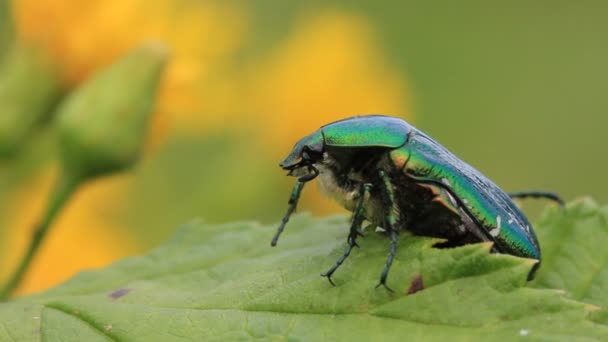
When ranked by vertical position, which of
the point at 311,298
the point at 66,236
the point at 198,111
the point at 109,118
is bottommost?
the point at 66,236

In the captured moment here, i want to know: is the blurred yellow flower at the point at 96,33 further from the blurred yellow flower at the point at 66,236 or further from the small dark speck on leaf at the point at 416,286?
the small dark speck on leaf at the point at 416,286

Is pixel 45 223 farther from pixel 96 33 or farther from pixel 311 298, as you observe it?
pixel 311 298

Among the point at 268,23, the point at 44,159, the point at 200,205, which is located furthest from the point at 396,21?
the point at 44,159

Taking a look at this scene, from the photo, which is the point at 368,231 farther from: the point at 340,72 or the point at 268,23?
the point at 268,23

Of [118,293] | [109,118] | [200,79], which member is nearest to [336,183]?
[118,293]

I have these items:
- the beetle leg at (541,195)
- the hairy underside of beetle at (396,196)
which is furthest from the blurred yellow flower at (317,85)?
the hairy underside of beetle at (396,196)

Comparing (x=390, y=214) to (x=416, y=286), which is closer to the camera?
(x=416, y=286)

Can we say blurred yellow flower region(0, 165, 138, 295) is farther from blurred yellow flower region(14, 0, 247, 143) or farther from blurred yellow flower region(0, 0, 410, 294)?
blurred yellow flower region(14, 0, 247, 143)
